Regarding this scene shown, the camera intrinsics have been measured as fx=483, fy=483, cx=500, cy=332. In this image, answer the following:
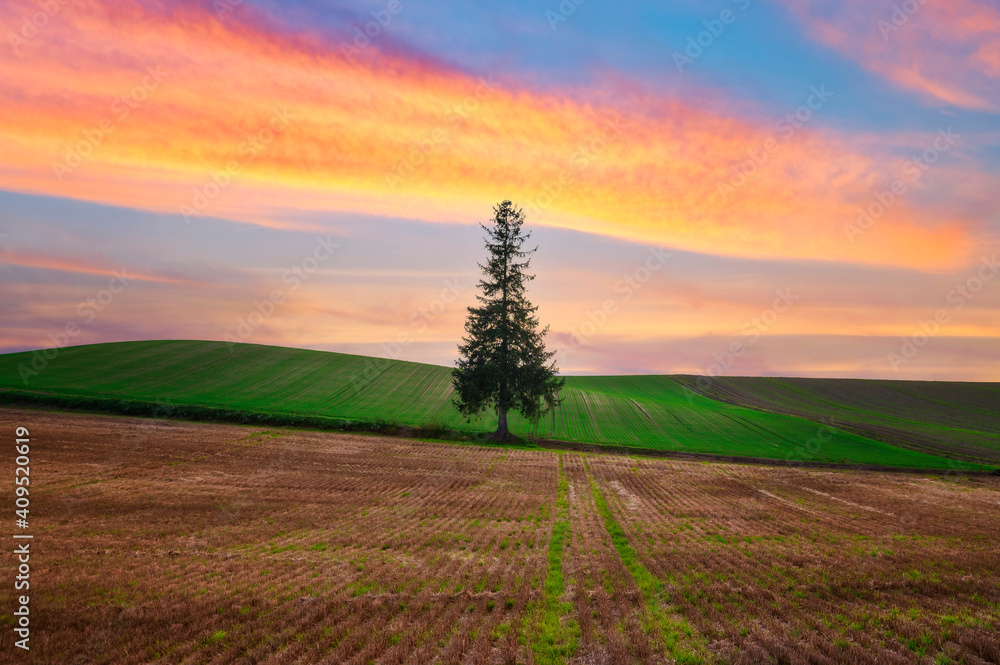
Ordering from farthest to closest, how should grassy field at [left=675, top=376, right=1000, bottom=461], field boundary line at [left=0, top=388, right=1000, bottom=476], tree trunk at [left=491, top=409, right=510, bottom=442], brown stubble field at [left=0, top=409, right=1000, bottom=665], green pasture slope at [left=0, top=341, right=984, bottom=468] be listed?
grassy field at [left=675, top=376, right=1000, bottom=461] < green pasture slope at [left=0, top=341, right=984, bottom=468] < tree trunk at [left=491, top=409, right=510, bottom=442] < field boundary line at [left=0, top=388, right=1000, bottom=476] < brown stubble field at [left=0, top=409, right=1000, bottom=665]

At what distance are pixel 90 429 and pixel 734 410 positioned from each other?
69.4 metres

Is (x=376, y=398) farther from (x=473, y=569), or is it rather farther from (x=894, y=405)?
(x=894, y=405)

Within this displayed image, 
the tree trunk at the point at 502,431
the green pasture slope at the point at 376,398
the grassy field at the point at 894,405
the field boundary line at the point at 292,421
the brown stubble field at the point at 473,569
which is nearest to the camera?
the brown stubble field at the point at 473,569

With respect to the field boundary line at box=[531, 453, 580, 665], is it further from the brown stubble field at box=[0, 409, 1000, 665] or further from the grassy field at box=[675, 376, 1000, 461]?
the grassy field at box=[675, 376, 1000, 461]

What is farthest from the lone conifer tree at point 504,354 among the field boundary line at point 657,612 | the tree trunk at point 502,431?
the field boundary line at point 657,612

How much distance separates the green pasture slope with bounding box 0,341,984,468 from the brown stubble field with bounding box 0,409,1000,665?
20.7m

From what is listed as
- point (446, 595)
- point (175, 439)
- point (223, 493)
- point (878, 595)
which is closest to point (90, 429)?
point (175, 439)

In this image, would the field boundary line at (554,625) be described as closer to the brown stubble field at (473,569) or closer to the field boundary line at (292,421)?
the brown stubble field at (473,569)

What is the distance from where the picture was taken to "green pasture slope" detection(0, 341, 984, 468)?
160ft

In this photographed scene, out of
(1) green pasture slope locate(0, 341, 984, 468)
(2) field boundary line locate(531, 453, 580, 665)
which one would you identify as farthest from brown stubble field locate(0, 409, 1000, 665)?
(1) green pasture slope locate(0, 341, 984, 468)

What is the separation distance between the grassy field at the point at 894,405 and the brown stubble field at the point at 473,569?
35.7 m

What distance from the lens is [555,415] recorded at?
57688 millimetres

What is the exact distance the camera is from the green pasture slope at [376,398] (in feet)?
160

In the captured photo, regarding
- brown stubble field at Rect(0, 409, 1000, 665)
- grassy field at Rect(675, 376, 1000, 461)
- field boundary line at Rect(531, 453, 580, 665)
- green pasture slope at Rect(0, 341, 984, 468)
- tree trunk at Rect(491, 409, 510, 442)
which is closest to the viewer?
field boundary line at Rect(531, 453, 580, 665)
